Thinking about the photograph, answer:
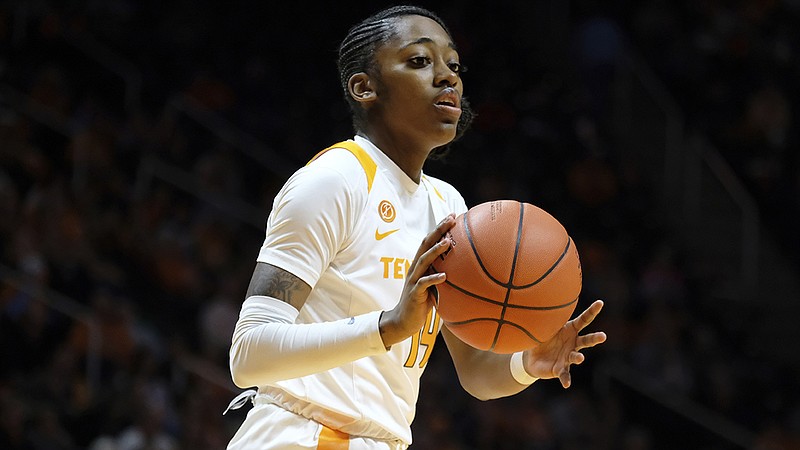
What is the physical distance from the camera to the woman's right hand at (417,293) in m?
2.95

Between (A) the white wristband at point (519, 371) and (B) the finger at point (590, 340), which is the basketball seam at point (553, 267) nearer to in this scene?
(B) the finger at point (590, 340)

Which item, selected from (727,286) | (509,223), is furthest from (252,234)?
(509,223)

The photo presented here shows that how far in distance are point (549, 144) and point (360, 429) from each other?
7748 millimetres

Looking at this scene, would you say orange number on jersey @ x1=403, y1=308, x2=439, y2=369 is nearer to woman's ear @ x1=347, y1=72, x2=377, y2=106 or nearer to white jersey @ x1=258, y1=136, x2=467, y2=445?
white jersey @ x1=258, y1=136, x2=467, y2=445

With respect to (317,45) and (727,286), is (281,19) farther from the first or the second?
(727,286)

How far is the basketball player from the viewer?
122 inches

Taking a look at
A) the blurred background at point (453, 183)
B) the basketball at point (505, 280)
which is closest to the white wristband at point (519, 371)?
the basketball at point (505, 280)

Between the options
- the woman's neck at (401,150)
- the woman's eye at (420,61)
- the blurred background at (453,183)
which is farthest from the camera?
the blurred background at (453,183)

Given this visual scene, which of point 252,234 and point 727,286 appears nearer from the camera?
point 252,234

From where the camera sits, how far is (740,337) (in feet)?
33.2

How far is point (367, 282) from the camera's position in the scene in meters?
3.42

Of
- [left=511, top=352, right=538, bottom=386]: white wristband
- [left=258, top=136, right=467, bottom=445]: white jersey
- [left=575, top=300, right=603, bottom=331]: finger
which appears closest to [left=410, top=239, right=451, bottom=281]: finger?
[left=258, top=136, right=467, bottom=445]: white jersey

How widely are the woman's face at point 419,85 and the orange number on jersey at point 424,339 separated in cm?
56

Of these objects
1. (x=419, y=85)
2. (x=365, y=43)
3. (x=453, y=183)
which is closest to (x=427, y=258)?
(x=419, y=85)
